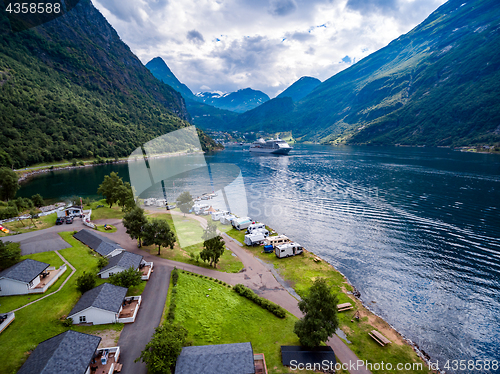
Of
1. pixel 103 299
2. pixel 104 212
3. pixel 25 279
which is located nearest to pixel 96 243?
pixel 25 279

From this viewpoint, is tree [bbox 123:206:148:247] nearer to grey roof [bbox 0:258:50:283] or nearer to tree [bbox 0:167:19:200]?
grey roof [bbox 0:258:50:283]

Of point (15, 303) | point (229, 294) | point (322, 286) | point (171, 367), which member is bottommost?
point (229, 294)

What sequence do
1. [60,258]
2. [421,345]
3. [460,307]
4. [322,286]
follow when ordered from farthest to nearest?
[60,258], [460,307], [421,345], [322,286]

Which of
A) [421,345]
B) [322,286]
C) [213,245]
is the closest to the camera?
[322,286]

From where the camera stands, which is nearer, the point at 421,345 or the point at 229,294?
the point at 421,345

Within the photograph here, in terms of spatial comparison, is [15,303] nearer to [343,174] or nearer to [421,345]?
[421,345]

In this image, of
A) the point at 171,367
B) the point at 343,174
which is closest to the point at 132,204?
the point at 171,367

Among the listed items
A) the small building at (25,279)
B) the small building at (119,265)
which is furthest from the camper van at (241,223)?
the small building at (25,279)
